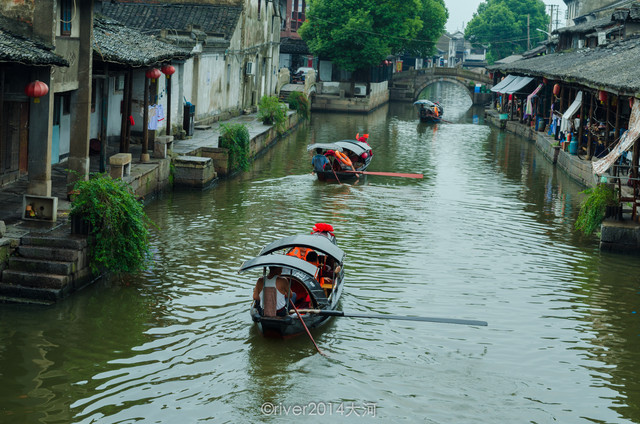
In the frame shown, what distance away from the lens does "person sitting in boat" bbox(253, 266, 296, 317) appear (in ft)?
44.4

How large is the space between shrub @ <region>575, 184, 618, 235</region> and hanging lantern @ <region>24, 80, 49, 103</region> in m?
12.7

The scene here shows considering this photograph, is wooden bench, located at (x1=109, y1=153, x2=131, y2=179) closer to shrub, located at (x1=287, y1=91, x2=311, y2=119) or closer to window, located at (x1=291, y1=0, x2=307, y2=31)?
shrub, located at (x1=287, y1=91, x2=311, y2=119)

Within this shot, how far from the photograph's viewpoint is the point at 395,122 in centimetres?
5641

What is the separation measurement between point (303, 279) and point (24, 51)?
6.82 metres

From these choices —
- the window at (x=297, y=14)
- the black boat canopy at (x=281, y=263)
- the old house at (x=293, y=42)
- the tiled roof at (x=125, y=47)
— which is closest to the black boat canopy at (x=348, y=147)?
the tiled roof at (x=125, y=47)

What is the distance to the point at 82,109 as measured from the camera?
19219 mm

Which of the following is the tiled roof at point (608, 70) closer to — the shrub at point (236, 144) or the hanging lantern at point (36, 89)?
the shrub at point (236, 144)

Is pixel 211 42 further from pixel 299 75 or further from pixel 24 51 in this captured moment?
pixel 299 75

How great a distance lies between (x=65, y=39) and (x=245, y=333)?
27.5 feet

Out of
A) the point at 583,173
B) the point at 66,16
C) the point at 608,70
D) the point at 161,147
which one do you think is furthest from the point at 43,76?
the point at 583,173

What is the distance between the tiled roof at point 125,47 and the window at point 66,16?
53.0 inches

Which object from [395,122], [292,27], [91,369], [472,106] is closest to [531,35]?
[472,106]

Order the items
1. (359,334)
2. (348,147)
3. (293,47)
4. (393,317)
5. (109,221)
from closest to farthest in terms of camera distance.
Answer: (393,317), (359,334), (109,221), (348,147), (293,47)

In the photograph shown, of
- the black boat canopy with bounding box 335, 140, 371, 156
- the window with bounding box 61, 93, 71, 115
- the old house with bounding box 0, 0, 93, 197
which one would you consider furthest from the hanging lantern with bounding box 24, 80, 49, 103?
the black boat canopy with bounding box 335, 140, 371, 156
